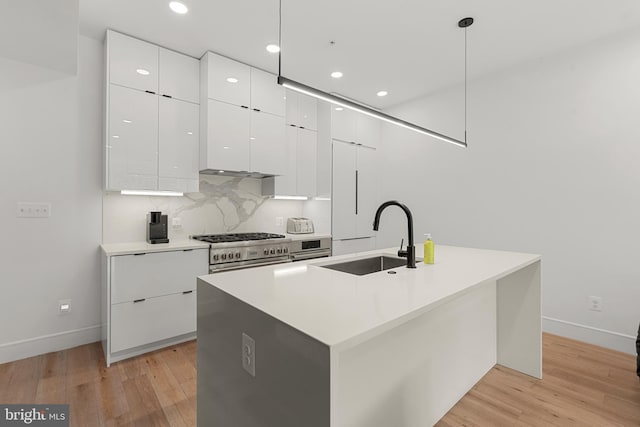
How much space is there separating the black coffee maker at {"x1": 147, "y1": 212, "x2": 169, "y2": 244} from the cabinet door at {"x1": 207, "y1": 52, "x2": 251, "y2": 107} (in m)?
1.27

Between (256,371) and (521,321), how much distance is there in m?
2.20

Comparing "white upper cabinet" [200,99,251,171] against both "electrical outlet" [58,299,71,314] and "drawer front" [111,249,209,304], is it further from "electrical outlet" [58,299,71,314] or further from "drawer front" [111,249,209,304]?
"electrical outlet" [58,299,71,314]

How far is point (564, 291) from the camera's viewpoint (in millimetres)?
3037

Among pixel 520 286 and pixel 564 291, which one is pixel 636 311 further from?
pixel 520 286

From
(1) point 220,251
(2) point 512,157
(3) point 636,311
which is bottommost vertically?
(3) point 636,311

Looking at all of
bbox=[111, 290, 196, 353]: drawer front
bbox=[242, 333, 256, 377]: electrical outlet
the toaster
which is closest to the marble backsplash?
the toaster

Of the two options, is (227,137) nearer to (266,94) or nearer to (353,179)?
(266,94)

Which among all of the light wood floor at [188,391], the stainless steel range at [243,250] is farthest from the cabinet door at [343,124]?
the light wood floor at [188,391]

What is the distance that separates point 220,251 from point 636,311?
12.2 feet

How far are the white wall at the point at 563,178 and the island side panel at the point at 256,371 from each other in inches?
125

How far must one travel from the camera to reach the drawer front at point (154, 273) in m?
2.44

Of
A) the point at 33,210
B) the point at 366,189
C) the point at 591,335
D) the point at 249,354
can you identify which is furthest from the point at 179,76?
the point at 591,335

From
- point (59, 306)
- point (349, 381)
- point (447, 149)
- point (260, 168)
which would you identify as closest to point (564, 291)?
point (447, 149)

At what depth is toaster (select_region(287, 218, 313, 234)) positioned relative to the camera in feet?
13.1
